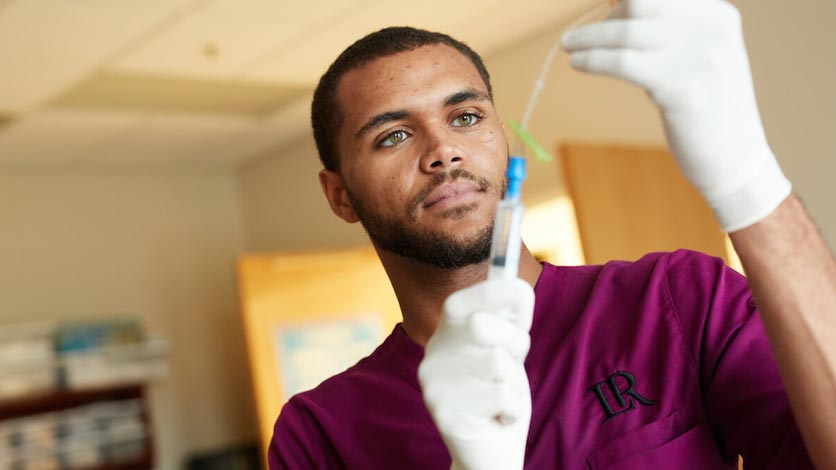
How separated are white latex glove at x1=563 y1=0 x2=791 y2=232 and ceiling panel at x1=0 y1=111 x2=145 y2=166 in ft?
12.3

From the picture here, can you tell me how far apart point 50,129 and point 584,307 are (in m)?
3.73

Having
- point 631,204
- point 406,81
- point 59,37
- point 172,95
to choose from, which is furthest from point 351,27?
point 406,81

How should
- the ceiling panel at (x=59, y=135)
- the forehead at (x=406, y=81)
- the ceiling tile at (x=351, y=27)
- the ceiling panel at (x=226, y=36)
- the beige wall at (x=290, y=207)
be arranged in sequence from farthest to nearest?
the beige wall at (x=290, y=207) < the ceiling panel at (x=59, y=135) < the ceiling tile at (x=351, y=27) < the ceiling panel at (x=226, y=36) < the forehead at (x=406, y=81)

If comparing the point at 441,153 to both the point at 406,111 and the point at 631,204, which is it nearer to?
the point at 406,111

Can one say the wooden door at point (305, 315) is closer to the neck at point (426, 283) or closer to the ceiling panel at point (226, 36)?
the ceiling panel at point (226, 36)

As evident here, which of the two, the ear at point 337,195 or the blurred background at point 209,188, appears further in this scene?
the blurred background at point 209,188

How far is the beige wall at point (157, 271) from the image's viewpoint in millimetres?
4871

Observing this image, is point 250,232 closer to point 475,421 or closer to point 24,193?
point 24,193

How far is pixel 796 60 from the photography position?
207 cm

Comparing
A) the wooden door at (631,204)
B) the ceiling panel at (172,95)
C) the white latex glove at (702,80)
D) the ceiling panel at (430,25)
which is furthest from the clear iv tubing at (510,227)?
the ceiling panel at (172,95)

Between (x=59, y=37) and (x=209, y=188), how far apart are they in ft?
8.23

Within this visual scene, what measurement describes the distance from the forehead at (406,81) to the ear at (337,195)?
4.9 inches

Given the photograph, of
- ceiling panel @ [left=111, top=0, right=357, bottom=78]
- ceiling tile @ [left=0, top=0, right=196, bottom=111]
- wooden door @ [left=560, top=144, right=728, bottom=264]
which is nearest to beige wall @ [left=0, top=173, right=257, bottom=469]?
ceiling tile @ [left=0, top=0, right=196, bottom=111]

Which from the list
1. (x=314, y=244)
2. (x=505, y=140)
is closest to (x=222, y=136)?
(x=314, y=244)
